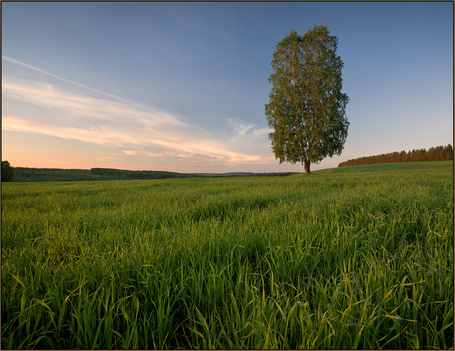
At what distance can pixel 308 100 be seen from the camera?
82.8ft

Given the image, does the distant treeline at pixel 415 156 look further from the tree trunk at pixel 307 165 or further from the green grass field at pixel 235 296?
the green grass field at pixel 235 296

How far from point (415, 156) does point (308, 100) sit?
260 feet

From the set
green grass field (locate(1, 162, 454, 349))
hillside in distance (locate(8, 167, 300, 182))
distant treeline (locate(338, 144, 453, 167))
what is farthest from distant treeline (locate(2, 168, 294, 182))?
distant treeline (locate(338, 144, 453, 167))

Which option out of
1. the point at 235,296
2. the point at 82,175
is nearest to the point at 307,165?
the point at 235,296

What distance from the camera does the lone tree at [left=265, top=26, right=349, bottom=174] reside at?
2436 centimetres

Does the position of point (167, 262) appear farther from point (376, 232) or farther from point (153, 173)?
point (153, 173)

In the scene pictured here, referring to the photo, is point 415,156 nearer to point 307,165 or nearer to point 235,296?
point 307,165

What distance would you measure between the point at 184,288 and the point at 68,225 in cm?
288

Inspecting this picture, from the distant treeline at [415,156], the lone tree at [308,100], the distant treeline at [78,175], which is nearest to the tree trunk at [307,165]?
the lone tree at [308,100]

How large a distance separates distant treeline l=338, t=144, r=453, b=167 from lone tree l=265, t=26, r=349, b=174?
58.2 m

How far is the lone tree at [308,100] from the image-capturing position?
2436cm

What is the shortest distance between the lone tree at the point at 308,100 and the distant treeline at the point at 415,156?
191 feet

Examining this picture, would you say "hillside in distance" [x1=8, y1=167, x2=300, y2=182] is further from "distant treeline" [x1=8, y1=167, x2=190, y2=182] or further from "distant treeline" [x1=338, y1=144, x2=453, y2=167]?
"distant treeline" [x1=338, y1=144, x2=453, y2=167]

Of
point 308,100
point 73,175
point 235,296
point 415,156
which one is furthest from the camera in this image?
point 415,156
